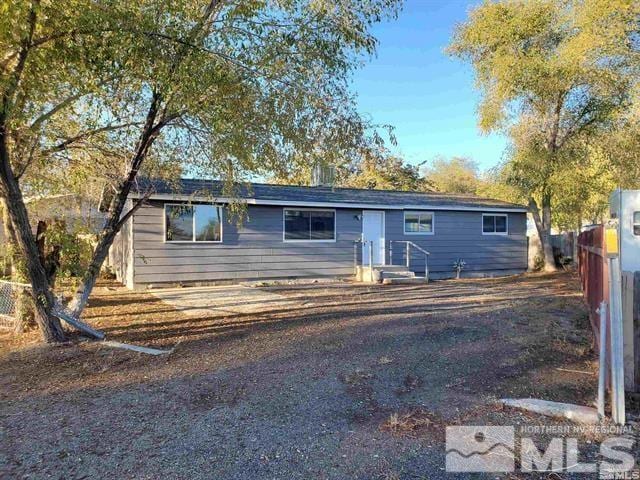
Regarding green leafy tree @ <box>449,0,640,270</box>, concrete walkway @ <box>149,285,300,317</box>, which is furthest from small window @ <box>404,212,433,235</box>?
concrete walkway @ <box>149,285,300,317</box>

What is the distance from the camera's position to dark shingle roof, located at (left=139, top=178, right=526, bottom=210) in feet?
38.9

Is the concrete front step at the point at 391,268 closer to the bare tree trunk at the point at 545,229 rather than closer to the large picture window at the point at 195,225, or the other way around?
the large picture window at the point at 195,225

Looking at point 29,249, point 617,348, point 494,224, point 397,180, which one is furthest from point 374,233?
point 397,180

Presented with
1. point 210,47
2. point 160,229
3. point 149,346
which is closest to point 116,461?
point 149,346

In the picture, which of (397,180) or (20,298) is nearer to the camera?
(20,298)

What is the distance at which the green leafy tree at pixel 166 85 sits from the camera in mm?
4586

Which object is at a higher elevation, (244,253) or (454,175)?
(454,175)

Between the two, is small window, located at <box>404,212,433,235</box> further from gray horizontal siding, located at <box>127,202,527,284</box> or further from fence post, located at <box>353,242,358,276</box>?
fence post, located at <box>353,242,358,276</box>

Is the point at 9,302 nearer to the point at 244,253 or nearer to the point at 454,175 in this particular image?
the point at 244,253

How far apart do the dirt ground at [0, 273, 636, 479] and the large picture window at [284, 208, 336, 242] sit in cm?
558

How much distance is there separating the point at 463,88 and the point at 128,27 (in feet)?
47.1

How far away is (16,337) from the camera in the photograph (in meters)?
6.40

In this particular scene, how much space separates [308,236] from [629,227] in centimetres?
807

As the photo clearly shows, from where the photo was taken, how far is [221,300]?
31.8ft
